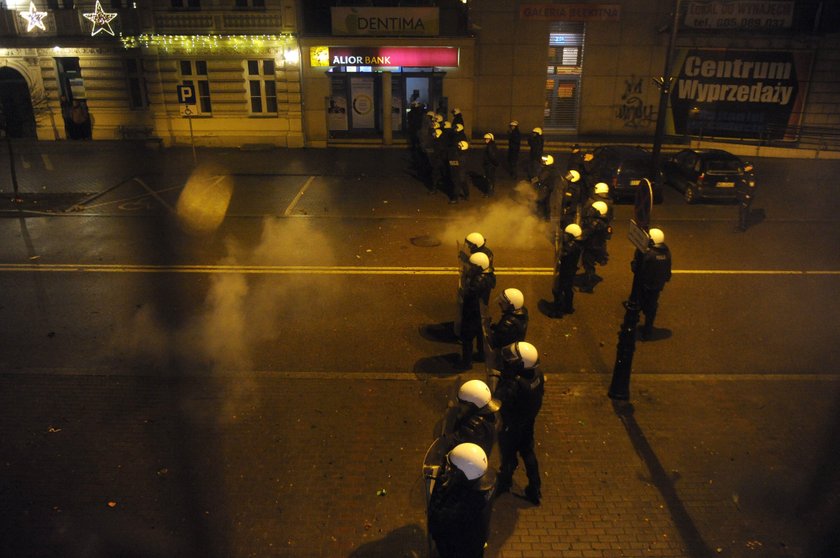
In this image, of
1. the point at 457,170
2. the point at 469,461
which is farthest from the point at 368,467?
the point at 457,170

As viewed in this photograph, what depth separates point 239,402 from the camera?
712 cm

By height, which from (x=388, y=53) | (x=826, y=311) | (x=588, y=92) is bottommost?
(x=826, y=311)

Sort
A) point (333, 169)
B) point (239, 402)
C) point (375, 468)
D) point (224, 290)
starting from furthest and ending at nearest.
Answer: point (333, 169) → point (224, 290) → point (239, 402) → point (375, 468)

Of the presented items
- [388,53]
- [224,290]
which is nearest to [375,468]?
[224,290]

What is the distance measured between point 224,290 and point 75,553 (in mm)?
5803

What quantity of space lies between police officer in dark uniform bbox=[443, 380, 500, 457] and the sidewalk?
3.69 feet

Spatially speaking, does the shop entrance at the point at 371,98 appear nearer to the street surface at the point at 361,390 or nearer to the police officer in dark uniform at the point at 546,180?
the police officer in dark uniform at the point at 546,180

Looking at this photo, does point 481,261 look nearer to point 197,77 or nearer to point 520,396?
point 520,396

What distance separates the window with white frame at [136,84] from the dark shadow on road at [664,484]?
A: 22950 millimetres

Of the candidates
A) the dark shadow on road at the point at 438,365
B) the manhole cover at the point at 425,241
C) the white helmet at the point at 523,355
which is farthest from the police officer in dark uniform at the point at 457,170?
the white helmet at the point at 523,355

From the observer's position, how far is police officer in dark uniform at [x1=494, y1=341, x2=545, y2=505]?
5074 millimetres

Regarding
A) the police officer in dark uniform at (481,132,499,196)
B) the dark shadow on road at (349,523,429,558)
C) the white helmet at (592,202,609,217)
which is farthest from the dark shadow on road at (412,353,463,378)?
the police officer in dark uniform at (481,132,499,196)

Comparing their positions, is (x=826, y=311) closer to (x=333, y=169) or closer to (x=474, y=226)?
(x=474, y=226)

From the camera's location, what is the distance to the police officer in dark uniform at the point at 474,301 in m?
7.21
